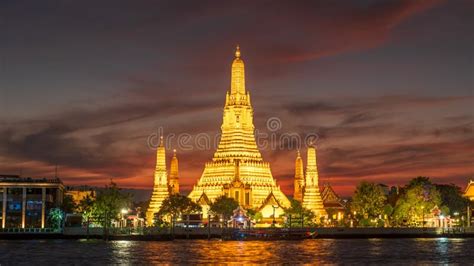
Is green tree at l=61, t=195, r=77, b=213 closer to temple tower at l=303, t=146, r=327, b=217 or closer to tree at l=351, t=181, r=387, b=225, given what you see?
temple tower at l=303, t=146, r=327, b=217

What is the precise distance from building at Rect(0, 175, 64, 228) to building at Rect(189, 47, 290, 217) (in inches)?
1222

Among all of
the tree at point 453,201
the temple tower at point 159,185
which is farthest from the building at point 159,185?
the tree at point 453,201

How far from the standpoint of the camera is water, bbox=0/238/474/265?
98.2 metres

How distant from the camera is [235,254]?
107 meters

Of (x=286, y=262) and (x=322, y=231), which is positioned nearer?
(x=286, y=262)

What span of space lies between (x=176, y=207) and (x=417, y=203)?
4286cm

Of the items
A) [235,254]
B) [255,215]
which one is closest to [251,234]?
[255,215]

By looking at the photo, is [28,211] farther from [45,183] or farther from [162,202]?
[162,202]

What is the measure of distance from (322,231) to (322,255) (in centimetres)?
5237

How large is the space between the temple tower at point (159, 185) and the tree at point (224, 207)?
14.7 m

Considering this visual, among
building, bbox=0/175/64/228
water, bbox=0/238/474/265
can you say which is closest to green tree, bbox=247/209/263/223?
building, bbox=0/175/64/228

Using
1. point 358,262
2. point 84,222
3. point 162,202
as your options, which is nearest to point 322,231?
point 162,202

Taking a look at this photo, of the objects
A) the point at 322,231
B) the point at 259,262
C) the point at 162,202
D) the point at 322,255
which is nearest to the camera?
the point at 259,262

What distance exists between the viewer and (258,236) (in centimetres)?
14875
